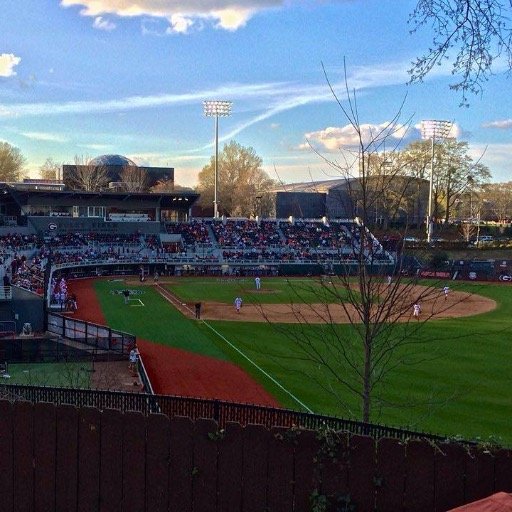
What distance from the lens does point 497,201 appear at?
115500 mm

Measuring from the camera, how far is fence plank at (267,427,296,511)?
20.5 feet

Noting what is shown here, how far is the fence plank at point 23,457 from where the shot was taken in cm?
708

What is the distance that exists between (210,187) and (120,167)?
18.3 meters

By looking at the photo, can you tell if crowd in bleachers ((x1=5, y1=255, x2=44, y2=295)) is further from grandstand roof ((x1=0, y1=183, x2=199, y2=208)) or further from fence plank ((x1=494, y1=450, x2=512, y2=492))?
fence plank ((x1=494, y1=450, x2=512, y2=492))

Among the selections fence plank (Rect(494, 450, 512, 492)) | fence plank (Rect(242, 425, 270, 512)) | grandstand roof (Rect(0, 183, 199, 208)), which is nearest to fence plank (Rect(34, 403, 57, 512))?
fence plank (Rect(242, 425, 270, 512))

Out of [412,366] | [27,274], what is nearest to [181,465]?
[412,366]

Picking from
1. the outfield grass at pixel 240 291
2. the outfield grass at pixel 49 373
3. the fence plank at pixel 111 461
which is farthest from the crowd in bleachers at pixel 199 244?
the fence plank at pixel 111 461

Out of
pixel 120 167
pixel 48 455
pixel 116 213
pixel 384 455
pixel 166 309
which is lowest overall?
pixel 166 309

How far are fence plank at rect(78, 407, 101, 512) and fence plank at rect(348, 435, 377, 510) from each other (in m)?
2.99

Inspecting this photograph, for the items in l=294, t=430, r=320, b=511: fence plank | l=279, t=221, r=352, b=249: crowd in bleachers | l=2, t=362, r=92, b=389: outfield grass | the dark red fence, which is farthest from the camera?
l=279, t=221, r=352, b=249: crowd in bleachers

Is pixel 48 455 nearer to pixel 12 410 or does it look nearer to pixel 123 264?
pixel 12 410

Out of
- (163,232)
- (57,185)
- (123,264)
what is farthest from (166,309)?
(57,185)

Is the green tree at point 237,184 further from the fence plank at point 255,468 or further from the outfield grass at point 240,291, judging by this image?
the fence plank at point 255,468

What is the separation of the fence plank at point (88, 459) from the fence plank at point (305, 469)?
2397mm
